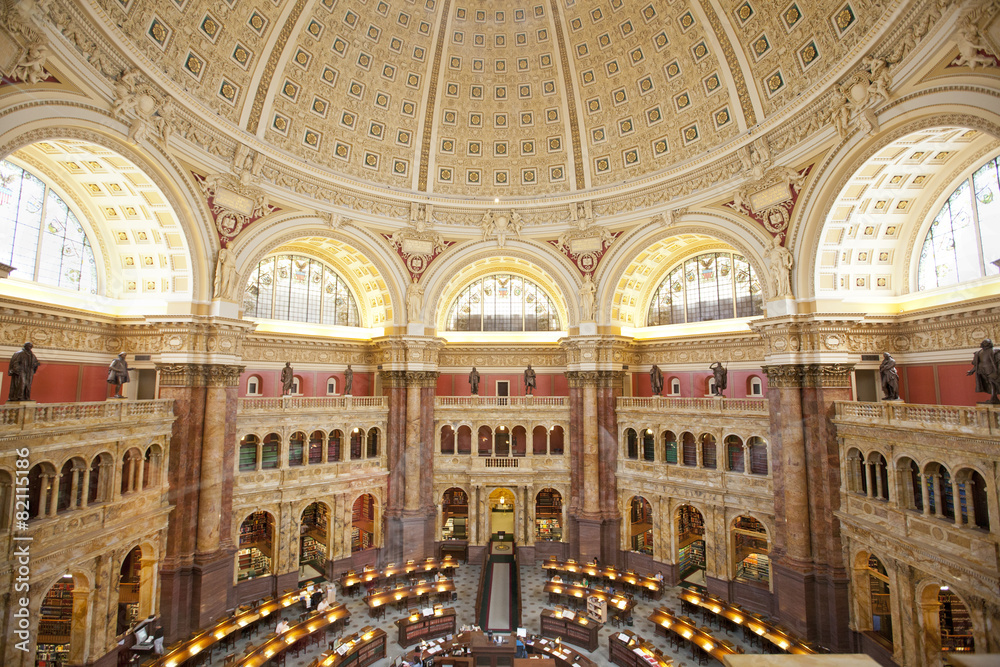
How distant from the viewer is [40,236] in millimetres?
19750

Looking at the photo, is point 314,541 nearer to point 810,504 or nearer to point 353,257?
point 353,257

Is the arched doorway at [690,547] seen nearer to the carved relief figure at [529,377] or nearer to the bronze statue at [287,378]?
the carved relief figure at [529,377]

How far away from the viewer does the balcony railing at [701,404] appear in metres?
23.7

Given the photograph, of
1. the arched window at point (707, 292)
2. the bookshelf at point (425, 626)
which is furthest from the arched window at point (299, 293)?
the arched window at point (707, 292)

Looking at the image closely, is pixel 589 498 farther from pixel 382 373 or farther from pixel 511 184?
pixel 511 184

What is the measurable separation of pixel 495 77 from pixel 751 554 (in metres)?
29.9

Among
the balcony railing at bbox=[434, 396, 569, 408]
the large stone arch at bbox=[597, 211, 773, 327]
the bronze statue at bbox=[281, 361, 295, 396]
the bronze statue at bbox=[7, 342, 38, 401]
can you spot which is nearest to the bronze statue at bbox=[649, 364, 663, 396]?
the large stone arch at bbox=[597, 211, 773, 327]

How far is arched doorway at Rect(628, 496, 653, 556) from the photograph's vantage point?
29.3 meters

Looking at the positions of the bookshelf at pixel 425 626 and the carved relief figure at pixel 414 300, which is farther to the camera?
the carved relief figure at pixel 414 300

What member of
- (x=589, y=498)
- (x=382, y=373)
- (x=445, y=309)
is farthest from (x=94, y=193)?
(x=589, y=498)

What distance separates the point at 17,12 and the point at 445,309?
23.7m

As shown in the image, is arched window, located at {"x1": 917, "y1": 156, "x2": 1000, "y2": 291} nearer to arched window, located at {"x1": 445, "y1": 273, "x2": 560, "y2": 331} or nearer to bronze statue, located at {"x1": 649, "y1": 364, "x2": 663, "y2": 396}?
bronze statue, located at {"x1": 649, "y1": 364, "x2": 663, "y2": 396}

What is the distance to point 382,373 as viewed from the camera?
98.8 feet

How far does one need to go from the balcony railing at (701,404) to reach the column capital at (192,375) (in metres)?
21.0
